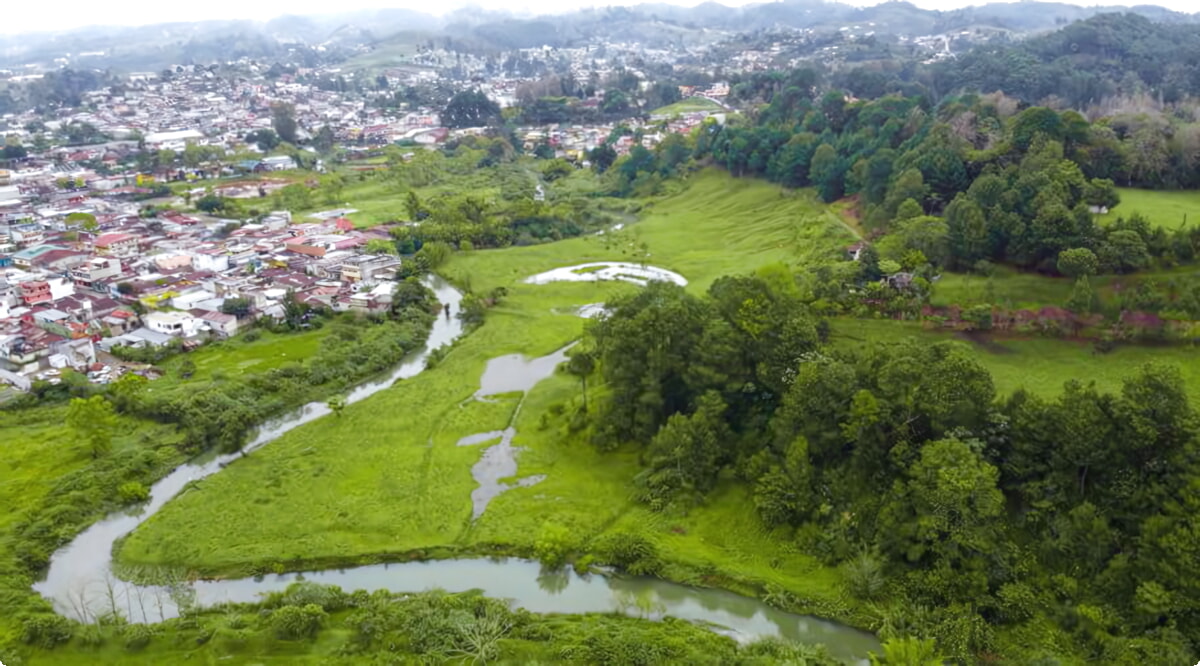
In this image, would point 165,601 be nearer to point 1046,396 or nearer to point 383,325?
point 383,325

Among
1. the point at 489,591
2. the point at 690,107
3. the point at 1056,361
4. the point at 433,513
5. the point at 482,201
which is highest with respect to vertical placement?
the point at 690,107

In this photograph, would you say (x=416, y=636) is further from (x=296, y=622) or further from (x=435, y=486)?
(x=435, y=486)

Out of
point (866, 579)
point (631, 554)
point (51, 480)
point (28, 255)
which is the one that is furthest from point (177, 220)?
point (866, 579)

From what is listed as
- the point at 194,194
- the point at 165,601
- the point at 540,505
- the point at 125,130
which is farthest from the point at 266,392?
the point at 125,130

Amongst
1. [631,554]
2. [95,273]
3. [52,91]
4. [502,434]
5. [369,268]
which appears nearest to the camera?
[631,554]

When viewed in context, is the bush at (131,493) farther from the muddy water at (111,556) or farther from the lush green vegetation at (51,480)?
the muddy water at (111,556)

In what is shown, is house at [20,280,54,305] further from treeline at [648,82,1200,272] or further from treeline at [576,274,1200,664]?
treeline at [648,82,1200,272]
